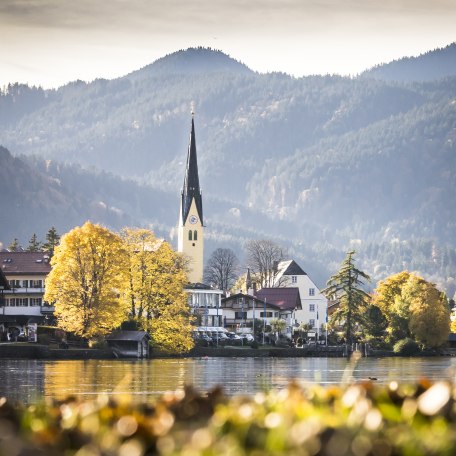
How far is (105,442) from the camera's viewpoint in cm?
974

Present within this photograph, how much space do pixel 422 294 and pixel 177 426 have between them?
443 feet

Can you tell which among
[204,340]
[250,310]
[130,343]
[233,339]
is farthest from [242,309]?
[130,343]

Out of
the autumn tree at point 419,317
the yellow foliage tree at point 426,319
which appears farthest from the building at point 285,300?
the yellow foliage tree at point 426,319

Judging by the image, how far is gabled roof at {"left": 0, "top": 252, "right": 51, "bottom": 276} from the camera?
144 metres

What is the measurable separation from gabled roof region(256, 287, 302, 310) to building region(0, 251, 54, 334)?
158ft

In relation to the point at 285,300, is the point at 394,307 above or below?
below

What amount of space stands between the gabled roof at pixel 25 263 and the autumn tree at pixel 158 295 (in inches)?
1184

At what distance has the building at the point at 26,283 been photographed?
5610 inches

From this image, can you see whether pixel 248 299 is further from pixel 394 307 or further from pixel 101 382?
pixel 101 382

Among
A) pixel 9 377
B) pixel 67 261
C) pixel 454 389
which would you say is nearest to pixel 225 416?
pixel 454 389

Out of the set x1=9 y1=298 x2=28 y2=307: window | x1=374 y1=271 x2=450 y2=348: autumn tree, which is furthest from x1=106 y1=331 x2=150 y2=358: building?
x1=374 y1=271 x2=450 y2=348: autumn tree

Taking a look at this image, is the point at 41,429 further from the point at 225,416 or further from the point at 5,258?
the point at 5,258

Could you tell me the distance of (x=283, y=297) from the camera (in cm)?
18888

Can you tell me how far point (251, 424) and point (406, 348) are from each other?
128 m
